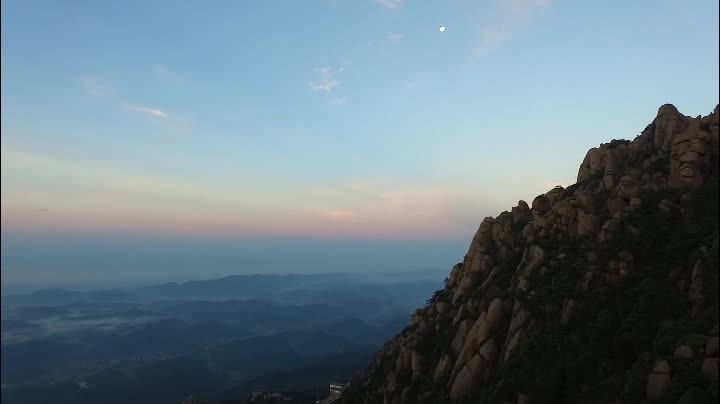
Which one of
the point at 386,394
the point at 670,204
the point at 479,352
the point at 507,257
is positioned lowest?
the point at 386,394

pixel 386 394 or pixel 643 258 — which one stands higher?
pixel 643 258

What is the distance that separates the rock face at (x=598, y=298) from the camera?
115ft

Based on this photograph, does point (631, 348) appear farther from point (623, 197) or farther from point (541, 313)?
point (623, 197)

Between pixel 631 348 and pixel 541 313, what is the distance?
9.90 metres

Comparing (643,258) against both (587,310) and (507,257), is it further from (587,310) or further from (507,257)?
(507,257)

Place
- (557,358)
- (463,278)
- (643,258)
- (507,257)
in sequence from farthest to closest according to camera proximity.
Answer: (463,278) < (507,257) < (643,258) < (557,358)

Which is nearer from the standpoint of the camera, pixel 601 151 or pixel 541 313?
pixel 541 313

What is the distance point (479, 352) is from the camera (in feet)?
168

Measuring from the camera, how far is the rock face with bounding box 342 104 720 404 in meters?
35.1

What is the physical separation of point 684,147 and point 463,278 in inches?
1208

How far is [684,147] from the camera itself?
49562 millimetres

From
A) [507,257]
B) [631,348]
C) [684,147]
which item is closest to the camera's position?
[631,348]

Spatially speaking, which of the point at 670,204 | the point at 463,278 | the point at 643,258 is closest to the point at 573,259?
the point at 643,258

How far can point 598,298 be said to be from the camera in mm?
43906
